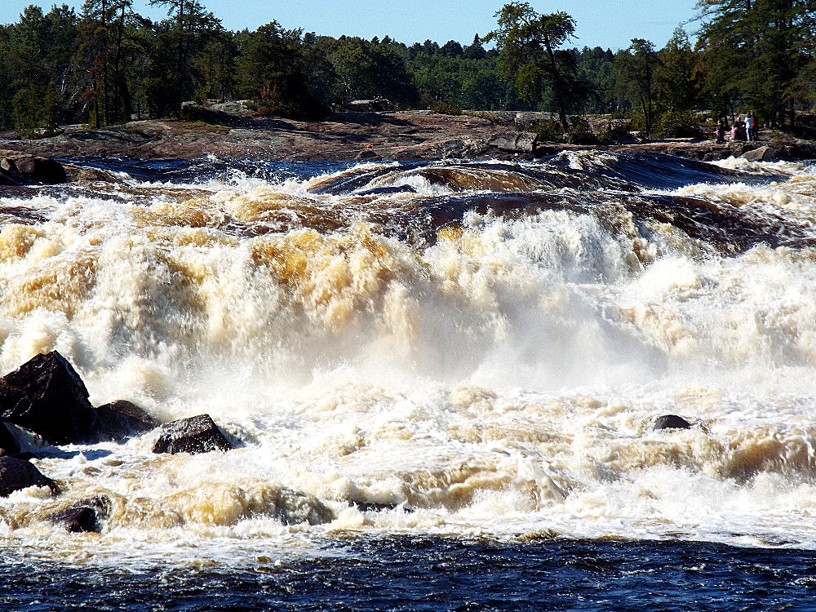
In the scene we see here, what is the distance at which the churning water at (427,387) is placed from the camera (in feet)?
24.7

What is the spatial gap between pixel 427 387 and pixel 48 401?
199 inches

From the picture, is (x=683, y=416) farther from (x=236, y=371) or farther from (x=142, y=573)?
(x=142, y=573)

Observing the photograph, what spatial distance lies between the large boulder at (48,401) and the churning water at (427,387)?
0.44 metres

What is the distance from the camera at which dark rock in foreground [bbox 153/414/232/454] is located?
1045 cm

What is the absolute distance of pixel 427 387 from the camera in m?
13.2

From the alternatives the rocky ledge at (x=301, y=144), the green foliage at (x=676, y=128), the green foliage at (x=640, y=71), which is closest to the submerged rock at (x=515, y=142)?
the rocky ledge at (x=301, y=144)

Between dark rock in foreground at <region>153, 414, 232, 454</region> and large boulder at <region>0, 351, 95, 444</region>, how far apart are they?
1.08m

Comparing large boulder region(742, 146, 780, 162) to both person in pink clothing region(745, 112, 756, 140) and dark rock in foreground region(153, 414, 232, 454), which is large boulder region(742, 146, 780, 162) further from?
dark rock in foreground region(153, 414, 232, 454)

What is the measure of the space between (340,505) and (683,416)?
5.06 meters

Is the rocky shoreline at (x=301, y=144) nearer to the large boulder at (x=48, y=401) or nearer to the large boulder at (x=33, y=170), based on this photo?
the large boulder at (x=33, y=170)

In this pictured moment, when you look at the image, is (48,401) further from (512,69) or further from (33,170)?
(512,69)

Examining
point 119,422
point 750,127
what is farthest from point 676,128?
point 119,422

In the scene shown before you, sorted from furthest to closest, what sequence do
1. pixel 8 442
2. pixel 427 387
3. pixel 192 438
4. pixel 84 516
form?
pixel 427 387, pixel 192 438, pixel 8 442, pixel 84 516

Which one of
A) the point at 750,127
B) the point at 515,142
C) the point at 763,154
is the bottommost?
the point at 763,154
